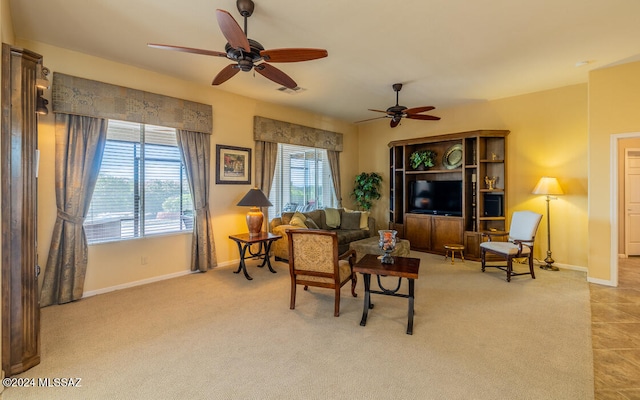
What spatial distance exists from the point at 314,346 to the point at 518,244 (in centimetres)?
375

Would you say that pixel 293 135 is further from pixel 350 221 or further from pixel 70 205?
pixel 70 205

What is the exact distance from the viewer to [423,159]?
21.0 ft

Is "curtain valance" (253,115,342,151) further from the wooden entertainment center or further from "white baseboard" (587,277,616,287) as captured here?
"white baseboard" (587,277,616,287)

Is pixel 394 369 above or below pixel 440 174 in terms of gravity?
below

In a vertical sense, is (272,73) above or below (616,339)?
above

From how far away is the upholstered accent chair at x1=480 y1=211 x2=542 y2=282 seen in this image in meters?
4.39

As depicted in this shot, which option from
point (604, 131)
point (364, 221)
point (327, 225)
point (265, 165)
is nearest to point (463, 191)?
point (364, 221)

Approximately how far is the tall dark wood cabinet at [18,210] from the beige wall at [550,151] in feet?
21.8

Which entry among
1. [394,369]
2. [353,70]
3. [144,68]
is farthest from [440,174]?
[144,68]

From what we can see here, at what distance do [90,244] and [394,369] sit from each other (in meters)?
3.99

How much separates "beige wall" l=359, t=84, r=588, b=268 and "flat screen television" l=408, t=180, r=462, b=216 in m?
0.94

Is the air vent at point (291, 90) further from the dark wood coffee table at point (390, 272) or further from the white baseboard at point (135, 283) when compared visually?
the white baseboard at point (135, 283)

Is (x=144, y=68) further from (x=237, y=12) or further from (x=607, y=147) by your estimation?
(x=607, y=147)

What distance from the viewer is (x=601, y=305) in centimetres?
346
